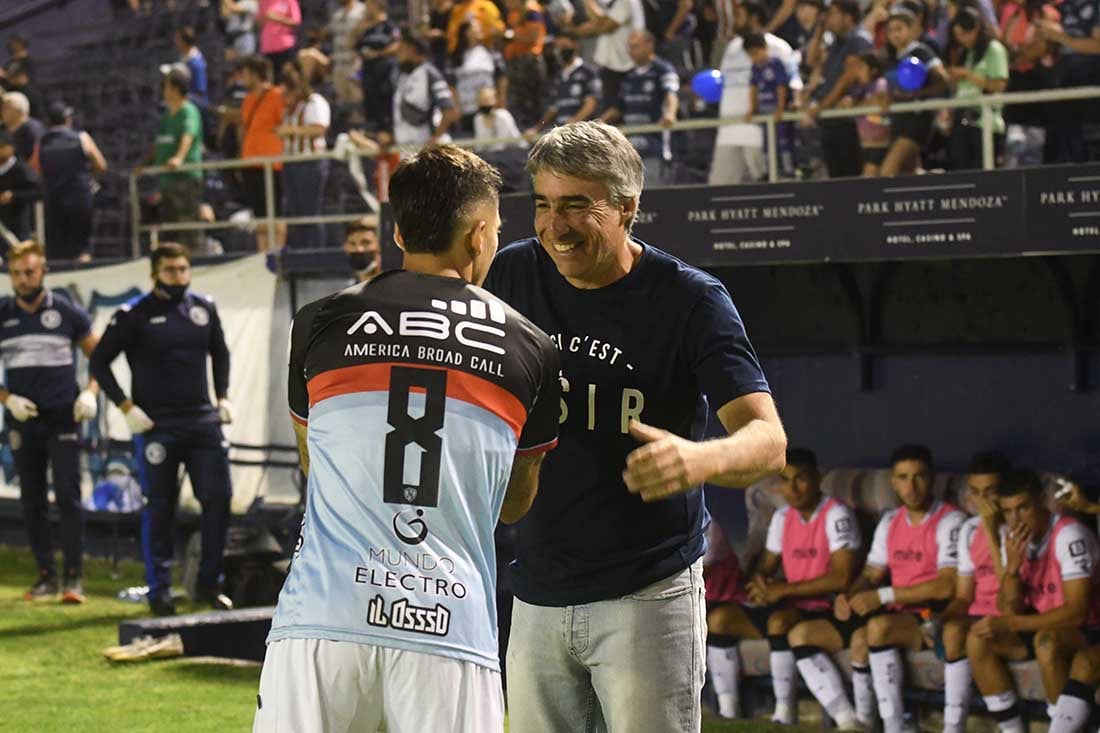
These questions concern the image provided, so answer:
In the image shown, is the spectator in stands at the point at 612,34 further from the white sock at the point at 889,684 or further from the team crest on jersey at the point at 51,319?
the white sock at the point at 889,684

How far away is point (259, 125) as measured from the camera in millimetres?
15672

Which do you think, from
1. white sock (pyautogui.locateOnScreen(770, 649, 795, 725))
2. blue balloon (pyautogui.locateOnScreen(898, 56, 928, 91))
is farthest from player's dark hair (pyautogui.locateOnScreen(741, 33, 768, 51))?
white sock (pyautogui.locateOnScreen(770, 649, 795, 725))

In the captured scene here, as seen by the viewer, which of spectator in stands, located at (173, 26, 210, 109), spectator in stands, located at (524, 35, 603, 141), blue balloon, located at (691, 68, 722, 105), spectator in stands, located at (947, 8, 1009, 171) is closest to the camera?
spectator in stands, located at (947, 8, 1009, 171)

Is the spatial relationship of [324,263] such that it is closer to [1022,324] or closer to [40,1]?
[1022,324]

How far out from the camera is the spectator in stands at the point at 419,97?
46.7 ft

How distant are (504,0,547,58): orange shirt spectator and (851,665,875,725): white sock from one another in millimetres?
6739

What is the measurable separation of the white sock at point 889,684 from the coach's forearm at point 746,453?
5.31 m

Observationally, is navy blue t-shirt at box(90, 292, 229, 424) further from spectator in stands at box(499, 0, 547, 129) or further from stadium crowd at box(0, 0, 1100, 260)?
spectator in stands at box(499, 0, 547, 129)

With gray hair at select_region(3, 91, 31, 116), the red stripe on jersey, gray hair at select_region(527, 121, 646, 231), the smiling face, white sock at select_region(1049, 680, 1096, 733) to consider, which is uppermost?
gray hair at select_region(3, 91, 31, 116)

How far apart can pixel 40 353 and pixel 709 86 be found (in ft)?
15.7

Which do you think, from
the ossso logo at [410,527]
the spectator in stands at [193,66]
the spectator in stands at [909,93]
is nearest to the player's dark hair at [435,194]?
the ossso logo at [410,527]

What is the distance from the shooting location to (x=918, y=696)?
29.5 ft

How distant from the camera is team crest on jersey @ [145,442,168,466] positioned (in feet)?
37.6

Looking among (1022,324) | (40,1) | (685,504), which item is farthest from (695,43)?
(40,1)
